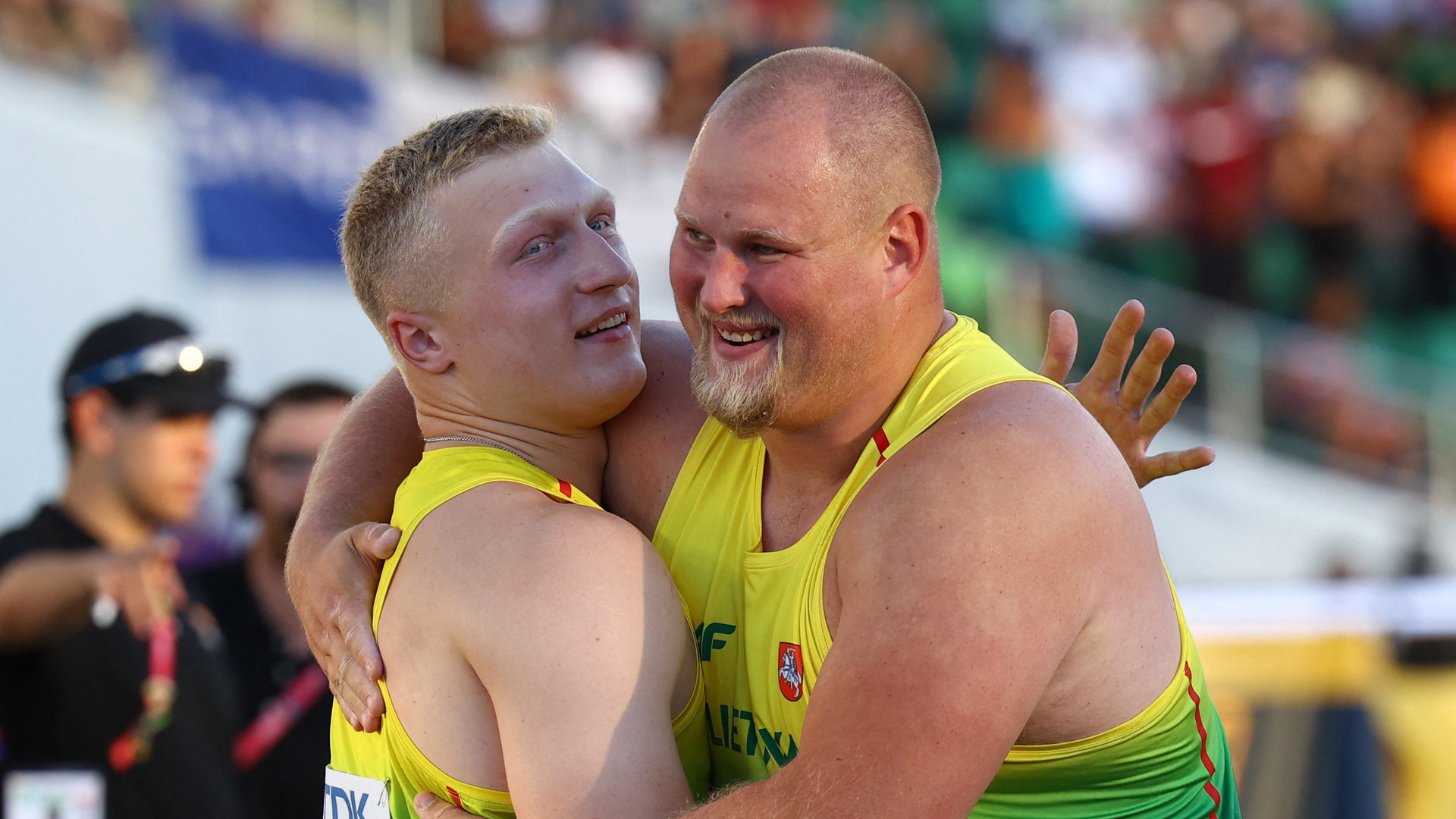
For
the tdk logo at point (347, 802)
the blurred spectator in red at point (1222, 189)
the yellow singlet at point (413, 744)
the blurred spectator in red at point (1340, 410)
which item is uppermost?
the yellow singlet at point (413, 744)

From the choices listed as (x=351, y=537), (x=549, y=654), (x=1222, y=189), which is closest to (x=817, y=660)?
(x=549, y=654)

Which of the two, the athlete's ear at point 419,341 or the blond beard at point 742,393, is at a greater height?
the blond beard at point 742,393

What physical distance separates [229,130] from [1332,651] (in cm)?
636

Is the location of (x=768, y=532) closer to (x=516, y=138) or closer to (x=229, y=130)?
(x=516, y=138)

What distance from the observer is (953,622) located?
183cm

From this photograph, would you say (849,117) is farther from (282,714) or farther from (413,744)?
(282,714)

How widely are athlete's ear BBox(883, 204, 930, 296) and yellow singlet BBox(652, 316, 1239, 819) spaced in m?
0.14

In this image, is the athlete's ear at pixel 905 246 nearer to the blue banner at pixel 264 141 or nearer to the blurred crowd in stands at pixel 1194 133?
the blue banner at pixel 264 141

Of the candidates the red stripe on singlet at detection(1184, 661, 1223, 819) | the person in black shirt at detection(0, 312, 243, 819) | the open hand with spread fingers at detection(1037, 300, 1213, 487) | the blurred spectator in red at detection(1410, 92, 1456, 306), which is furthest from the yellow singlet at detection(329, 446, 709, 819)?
the blurred spectator in red at detection(1410, 92, 1456, 306)

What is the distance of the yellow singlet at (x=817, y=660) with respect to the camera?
212cm

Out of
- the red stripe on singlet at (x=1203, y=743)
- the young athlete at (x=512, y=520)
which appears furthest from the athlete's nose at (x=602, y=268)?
the red stripe on singlet at (x=1203, y=743)

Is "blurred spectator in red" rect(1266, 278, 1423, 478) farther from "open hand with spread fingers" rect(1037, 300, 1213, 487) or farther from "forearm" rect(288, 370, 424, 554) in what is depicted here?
"forearm" rect(288, 370, 424, 554)

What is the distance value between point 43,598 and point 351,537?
6.14 ft

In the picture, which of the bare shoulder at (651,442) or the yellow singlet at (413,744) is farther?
the bare shoulder at (651,442)
